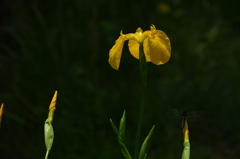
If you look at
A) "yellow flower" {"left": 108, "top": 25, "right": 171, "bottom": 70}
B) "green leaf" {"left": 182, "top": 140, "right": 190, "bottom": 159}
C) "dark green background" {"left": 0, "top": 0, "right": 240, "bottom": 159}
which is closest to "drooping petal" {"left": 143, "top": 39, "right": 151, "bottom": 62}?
"yellow flower" {"left": 108, "top": 25, "right": 171, "bottom": 70}

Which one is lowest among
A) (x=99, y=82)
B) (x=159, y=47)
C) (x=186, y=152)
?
(x=186, y=152)

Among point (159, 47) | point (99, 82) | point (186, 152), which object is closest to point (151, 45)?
point (159, 47)

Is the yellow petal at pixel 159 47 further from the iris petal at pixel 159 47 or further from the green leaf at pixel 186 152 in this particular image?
the green leaf at pixel 186 152

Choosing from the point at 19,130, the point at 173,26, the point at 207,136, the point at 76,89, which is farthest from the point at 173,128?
the point at 173,26

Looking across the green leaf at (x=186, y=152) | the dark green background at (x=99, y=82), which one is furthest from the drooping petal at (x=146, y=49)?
the dark green background at (x=99, y=82)

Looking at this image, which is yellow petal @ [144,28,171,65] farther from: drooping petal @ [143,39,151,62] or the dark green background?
the dark green background

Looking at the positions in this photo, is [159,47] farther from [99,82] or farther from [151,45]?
[99,82]
